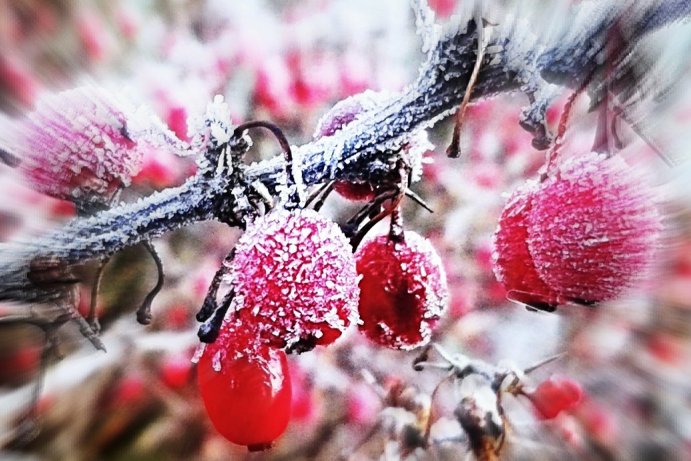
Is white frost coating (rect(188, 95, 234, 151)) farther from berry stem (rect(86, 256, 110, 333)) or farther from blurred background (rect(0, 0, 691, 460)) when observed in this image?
berry stem (rect(86, 256, 110, 333))

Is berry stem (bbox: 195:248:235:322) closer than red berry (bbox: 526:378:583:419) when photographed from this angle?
Yes

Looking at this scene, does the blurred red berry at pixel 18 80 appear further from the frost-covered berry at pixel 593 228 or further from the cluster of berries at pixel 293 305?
the frost-covered berry at pixel 593 228

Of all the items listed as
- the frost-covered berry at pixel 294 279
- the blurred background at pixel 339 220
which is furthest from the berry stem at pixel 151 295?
the frost-covered berry at pixel 294 279

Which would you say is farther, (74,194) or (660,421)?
(660,421)

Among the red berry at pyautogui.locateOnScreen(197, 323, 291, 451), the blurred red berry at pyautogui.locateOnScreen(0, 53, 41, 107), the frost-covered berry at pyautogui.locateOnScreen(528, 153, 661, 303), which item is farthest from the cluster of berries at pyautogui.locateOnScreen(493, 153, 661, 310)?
the blurred red berry at pyautogui.locateOnScreen(0, 53, 41, 107)

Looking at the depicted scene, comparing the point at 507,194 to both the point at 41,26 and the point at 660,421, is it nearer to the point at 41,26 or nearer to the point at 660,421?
the point at 660,421

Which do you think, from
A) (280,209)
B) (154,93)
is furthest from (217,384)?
(154,93)
